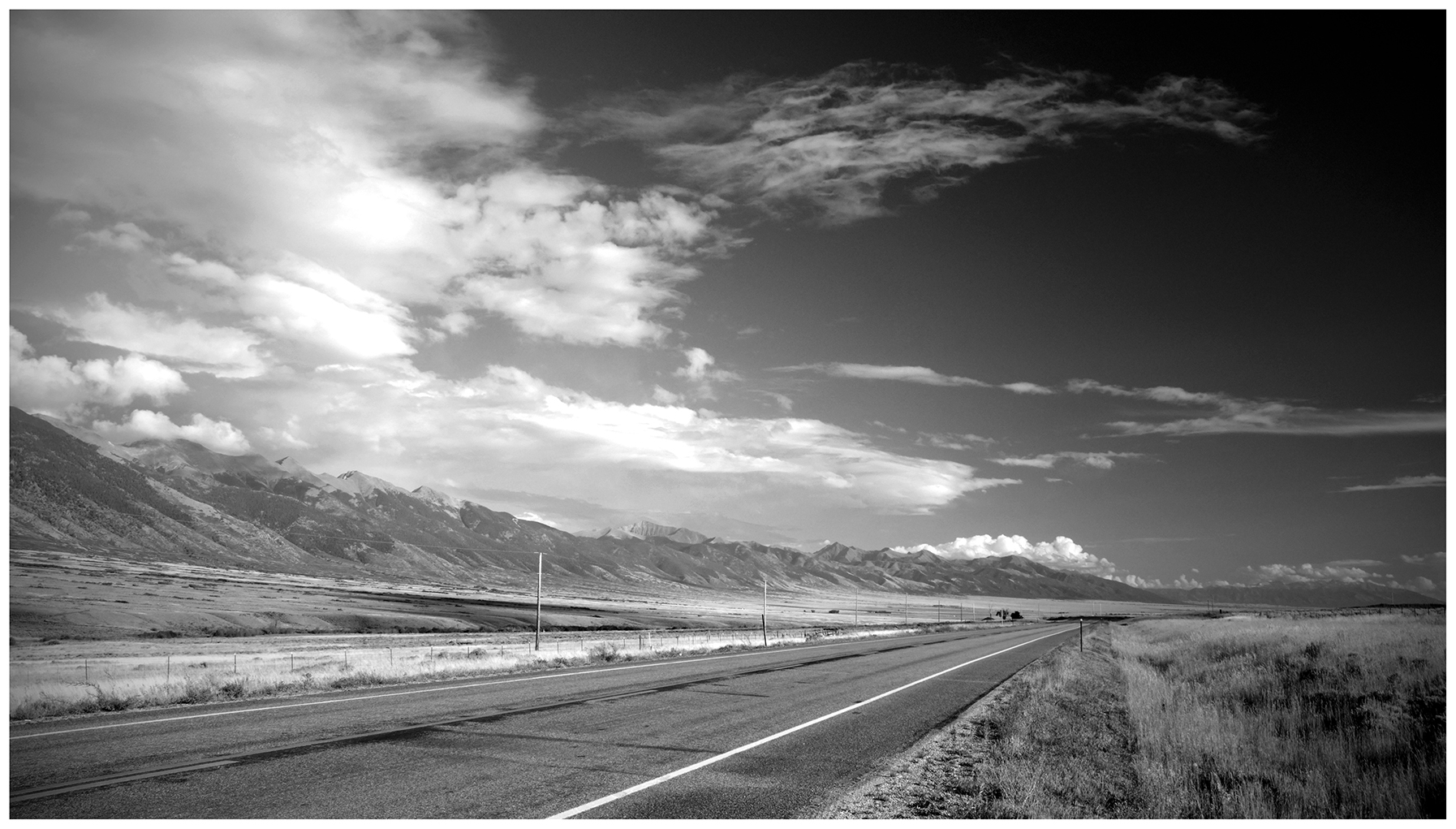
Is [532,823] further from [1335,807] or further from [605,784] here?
[1335,807]

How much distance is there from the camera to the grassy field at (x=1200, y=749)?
9.45 m

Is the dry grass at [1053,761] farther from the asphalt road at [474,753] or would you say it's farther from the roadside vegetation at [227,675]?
the roadside vegetation at [227,675]

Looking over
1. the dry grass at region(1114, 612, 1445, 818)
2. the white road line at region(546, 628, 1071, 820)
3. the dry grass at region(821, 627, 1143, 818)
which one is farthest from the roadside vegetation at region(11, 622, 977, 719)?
the dry grass at region(1114, 612, 1445, 818)

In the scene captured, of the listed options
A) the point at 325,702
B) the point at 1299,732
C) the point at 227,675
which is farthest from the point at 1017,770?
the point at 227,675

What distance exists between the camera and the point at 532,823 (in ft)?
26.1

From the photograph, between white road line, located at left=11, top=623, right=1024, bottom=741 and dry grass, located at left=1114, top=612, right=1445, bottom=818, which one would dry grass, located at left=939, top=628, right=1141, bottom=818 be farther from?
white road line, located at left=11, top=623, right=1024, bottom=741

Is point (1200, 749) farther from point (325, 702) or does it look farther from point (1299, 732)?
point (325, 702)

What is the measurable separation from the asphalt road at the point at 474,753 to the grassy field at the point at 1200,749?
127 cm

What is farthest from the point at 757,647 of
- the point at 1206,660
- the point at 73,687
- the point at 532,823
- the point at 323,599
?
the point at 323,599

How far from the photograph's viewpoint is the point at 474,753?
36.0 feet

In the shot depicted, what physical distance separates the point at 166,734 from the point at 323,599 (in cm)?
11043

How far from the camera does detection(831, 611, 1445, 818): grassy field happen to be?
945 cm

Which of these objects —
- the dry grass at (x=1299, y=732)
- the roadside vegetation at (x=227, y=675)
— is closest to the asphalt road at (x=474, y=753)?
the roadside vegetation at (x=227, y=675)

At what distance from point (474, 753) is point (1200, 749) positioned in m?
11.2
